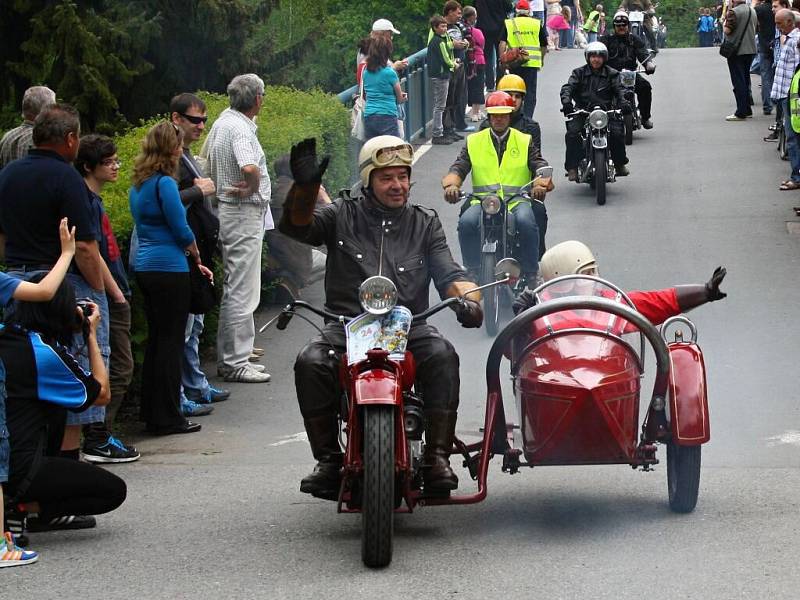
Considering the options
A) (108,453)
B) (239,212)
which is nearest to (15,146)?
(239,212)

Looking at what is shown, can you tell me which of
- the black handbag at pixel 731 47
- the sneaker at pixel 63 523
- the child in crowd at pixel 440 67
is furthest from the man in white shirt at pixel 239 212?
the black handbag at pixel 731 47

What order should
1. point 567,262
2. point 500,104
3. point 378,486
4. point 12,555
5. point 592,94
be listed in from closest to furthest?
1. point 378,486
2. point 12,555
3. point 567,262
4. point 500,104
5. point 592,94

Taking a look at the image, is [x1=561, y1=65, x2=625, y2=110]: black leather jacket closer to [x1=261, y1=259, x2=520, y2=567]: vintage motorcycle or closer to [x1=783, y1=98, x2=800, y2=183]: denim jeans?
[x1=783, y1=98, x2=800, y2=183]: denim jeans

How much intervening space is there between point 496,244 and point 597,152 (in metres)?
5.86

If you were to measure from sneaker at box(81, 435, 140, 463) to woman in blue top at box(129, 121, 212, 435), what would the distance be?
621 mm

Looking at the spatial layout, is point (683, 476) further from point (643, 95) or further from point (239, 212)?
point (643, 95)

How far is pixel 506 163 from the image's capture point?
499 inches

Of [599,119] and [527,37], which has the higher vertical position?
[527,37]

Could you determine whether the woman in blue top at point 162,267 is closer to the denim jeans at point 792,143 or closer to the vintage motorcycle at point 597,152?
the vintage motorcycle at point 597,152

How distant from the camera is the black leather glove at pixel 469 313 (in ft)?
22.2

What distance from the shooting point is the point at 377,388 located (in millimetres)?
6336

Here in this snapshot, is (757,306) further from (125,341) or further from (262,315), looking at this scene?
(125,341)

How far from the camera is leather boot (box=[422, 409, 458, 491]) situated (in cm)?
678

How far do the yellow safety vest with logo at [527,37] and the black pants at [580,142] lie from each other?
14.3 feet
